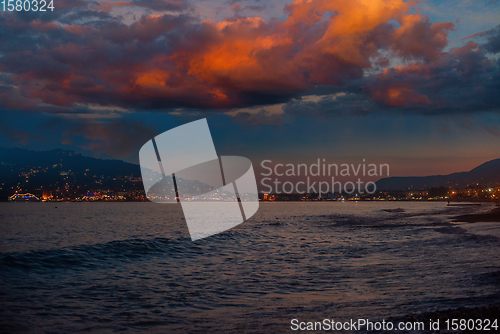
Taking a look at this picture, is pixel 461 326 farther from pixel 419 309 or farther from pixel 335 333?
pixel 335 333

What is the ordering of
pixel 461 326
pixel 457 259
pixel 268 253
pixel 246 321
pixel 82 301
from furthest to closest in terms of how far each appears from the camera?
pixel 268 253
pixel 457 259
pixel 82 301
pixel 246 321
pixel 461 326

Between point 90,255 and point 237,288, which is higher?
point 237,288

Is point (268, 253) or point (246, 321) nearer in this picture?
point (246, 321)

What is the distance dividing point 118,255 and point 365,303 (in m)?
18.2

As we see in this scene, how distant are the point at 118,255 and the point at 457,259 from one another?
19.9 meters

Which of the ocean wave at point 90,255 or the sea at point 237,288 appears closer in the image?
the sea at point 237,288

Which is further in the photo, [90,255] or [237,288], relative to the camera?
[90,255]

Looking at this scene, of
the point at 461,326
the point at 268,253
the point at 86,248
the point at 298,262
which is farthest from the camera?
the point at 86,248

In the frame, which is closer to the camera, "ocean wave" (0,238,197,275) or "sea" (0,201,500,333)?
"sea" (0,201,500,333)

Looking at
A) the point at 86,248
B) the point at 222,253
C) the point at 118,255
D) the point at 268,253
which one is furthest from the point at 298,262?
the point at 86,248

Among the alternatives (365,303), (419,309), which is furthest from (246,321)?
(419,309)

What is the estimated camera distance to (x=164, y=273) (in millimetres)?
16375

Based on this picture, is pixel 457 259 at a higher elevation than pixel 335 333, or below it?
below

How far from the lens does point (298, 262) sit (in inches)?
713
